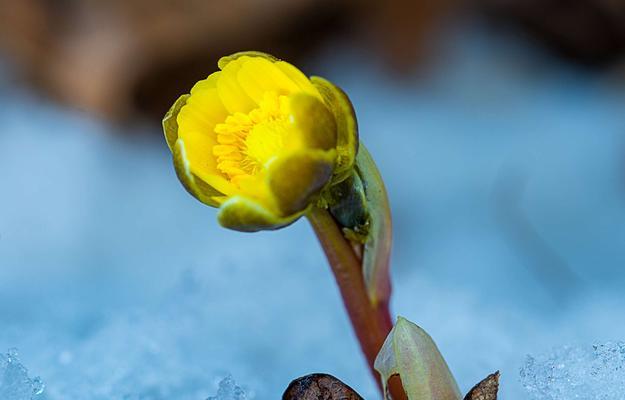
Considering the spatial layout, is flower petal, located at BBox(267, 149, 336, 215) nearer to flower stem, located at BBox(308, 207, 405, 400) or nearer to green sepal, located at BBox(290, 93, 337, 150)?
green sepal, located at BBox(290, 93, 337, 150)

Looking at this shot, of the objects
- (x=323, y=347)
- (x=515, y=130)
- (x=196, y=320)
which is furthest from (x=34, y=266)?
(x=515, y=130)

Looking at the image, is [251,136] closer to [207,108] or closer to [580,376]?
[207,108]

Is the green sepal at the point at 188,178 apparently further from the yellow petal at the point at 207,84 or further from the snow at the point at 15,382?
the snow at the point at 15,382

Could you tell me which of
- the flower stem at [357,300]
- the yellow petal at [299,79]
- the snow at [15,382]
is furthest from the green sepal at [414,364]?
the snow at [15,382]

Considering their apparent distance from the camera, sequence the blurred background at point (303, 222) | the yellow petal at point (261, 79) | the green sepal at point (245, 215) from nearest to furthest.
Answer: the green sepal at point (245, 215) → the yellow petal at point (261, 79) → the blurred background at point (303, 222)

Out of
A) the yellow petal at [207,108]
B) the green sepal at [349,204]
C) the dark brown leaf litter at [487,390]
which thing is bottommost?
the dark brown leaf litter at [487,390]

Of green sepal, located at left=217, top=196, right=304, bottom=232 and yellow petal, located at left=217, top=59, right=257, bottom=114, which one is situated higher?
yellow petal, located at left=217, top=59, right=257, bottom=114

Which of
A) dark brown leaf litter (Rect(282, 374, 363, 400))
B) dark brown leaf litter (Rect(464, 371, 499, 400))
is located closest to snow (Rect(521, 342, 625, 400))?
dark brown leaf litter (Rect(464, 371, 499, 400))
